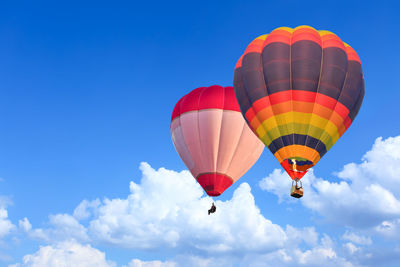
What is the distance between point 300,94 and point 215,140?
891 cm

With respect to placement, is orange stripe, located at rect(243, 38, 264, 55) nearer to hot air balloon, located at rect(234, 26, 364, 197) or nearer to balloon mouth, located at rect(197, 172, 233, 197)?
hot air balloon, located at rect(234, 26, 364, 197)

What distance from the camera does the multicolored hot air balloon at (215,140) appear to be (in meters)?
31.4

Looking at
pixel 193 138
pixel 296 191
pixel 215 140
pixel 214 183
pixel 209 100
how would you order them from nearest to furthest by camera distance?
pixel 296 191
pixel 214 183
pixel 215 140
pixel 193 138
pixel 209 100

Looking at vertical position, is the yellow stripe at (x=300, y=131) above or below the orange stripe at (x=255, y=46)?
below

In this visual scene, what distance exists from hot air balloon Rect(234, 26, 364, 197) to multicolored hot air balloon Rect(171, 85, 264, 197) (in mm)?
6393

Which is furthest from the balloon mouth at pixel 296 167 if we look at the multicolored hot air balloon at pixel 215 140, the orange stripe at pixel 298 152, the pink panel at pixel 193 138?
the pink panel at pixel 193 138

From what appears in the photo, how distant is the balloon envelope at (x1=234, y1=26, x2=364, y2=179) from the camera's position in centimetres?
2358

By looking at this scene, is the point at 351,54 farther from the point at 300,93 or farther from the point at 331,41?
the point at 300,93

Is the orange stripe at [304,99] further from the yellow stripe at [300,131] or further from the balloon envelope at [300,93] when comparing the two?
the yellow stripe at [300,131]

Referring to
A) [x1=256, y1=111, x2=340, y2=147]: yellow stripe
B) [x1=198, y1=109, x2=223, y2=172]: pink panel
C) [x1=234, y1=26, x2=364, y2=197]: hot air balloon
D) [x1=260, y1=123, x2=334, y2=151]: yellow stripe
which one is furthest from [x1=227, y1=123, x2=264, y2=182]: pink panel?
[x1=260, y1=123, x2=334, y2=151]: yellow stripe

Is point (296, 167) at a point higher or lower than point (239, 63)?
lower

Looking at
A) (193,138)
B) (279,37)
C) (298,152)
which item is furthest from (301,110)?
(193,138)

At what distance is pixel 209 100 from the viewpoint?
105 ft

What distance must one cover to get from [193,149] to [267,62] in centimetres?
938
